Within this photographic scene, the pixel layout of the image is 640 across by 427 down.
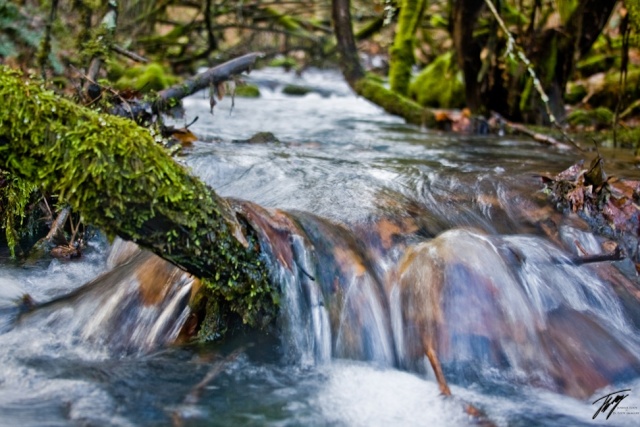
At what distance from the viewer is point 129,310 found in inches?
110

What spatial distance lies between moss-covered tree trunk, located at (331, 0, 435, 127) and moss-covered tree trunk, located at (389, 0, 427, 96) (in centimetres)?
67

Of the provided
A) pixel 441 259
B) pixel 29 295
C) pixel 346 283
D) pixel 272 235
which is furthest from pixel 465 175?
pixel 29 295

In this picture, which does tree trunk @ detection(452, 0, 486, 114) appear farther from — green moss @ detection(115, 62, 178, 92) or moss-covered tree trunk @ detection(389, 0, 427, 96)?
green moss @ detection(115, 62, 178, 92)

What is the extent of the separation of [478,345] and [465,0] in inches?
205

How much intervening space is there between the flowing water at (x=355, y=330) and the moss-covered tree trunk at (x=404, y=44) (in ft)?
16.5

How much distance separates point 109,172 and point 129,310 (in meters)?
1.09

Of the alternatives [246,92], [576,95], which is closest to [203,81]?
[246,92]

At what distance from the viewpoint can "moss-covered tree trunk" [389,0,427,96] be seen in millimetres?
8250

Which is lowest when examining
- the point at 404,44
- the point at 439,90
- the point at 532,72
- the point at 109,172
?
the point at 109,172

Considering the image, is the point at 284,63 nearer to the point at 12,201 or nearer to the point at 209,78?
the point at 209,78

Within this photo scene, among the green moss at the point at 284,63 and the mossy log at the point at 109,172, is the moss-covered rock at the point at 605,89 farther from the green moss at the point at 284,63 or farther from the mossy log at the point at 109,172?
the green moss at the point at 284,63
